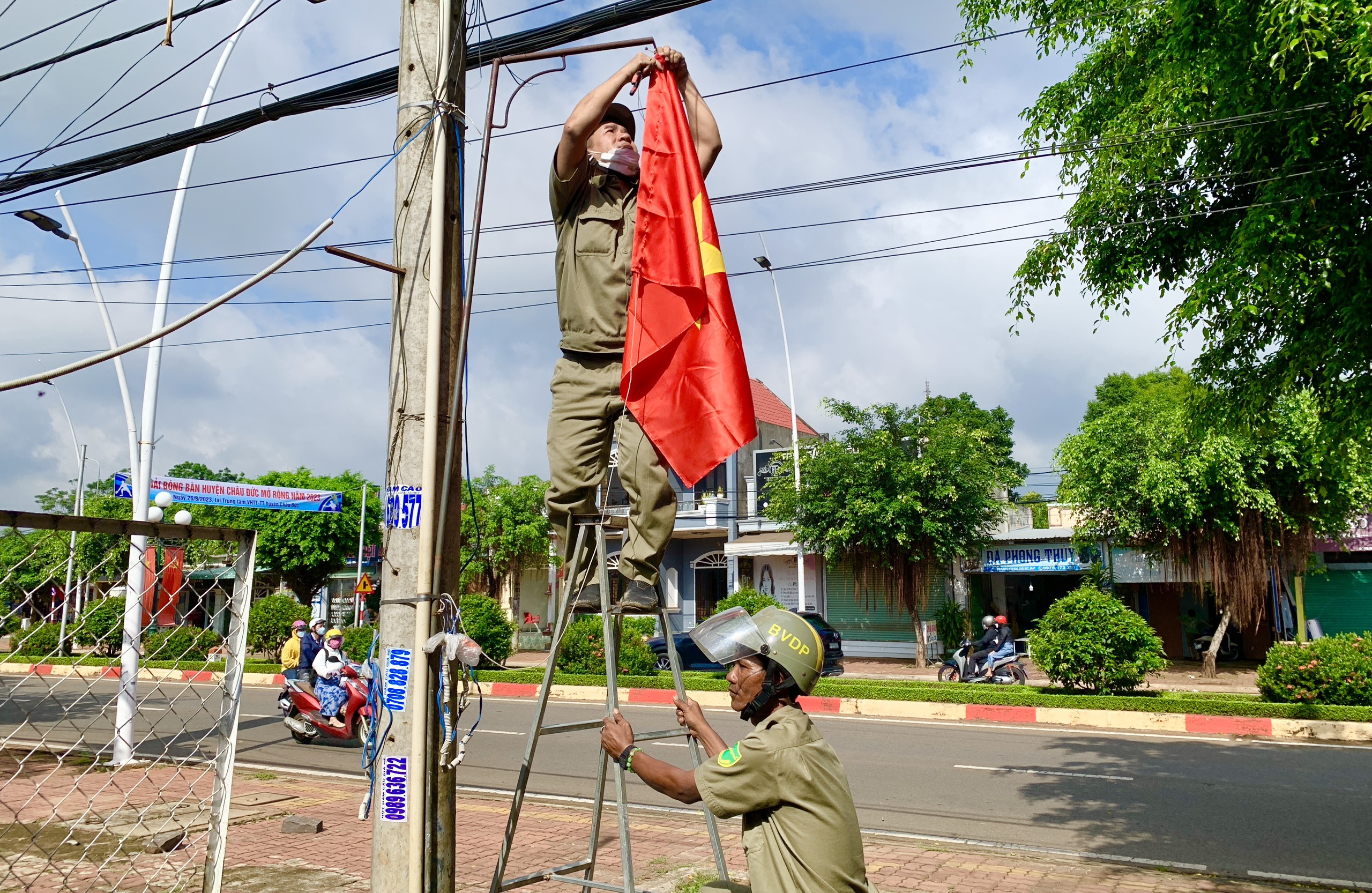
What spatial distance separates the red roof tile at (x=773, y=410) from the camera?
38844mm

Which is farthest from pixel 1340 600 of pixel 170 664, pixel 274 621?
pixel 170 664

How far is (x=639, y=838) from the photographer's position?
687 centimetres

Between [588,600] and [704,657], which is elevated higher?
[588,600]

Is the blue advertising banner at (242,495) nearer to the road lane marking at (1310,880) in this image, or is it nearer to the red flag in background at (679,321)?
the red flag in background at (679,321)

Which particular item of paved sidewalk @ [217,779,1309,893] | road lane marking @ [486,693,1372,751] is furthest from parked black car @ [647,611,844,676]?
paved sidewalk @ [217,779,1309,893]

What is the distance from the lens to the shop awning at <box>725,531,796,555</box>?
3017cm

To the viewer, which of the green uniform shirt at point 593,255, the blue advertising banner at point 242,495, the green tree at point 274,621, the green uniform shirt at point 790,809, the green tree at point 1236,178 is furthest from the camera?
the green tree at point 274,621

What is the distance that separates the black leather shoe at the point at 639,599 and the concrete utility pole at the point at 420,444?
74 cm

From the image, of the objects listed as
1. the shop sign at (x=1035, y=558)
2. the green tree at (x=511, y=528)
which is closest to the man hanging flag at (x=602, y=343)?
the shop sign at (x=1035, y=558)

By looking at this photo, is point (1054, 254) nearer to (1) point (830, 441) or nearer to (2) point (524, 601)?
(1) point (830, 441)

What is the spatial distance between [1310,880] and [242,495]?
1799cm

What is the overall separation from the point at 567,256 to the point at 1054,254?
232 inches

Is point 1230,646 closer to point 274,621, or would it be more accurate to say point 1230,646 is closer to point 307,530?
point 274,621

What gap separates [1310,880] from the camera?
6117 mm
